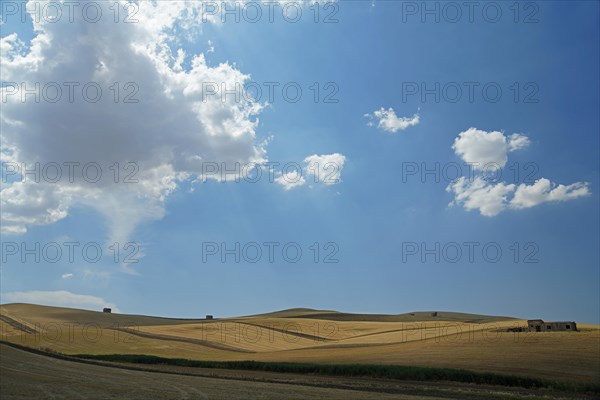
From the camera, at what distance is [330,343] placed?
66438 mm

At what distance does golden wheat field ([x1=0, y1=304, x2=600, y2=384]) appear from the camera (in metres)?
38.6

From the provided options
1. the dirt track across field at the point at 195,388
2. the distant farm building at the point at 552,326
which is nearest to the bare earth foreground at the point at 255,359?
the dirt track across field at the point at 195,388

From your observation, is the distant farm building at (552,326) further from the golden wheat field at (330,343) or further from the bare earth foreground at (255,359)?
the bare earth foreground at (255,359)

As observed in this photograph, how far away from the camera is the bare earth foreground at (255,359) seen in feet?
89.6

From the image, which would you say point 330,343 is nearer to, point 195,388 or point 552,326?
point 552,326

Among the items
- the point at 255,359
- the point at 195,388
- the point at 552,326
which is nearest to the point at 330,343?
the point at 255,359

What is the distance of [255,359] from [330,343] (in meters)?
18.4

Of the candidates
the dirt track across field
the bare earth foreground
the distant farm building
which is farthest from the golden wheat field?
the dirt track across field

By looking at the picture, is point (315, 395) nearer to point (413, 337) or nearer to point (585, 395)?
point (585, 395)

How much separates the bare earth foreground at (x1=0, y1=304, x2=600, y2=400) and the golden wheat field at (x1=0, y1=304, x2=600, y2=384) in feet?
0.38

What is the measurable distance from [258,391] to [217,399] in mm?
4127

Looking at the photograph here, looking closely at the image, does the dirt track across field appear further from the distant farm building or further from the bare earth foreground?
the distant farm building

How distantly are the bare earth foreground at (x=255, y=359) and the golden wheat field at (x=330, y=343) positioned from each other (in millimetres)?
116

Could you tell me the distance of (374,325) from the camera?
90.2 m
